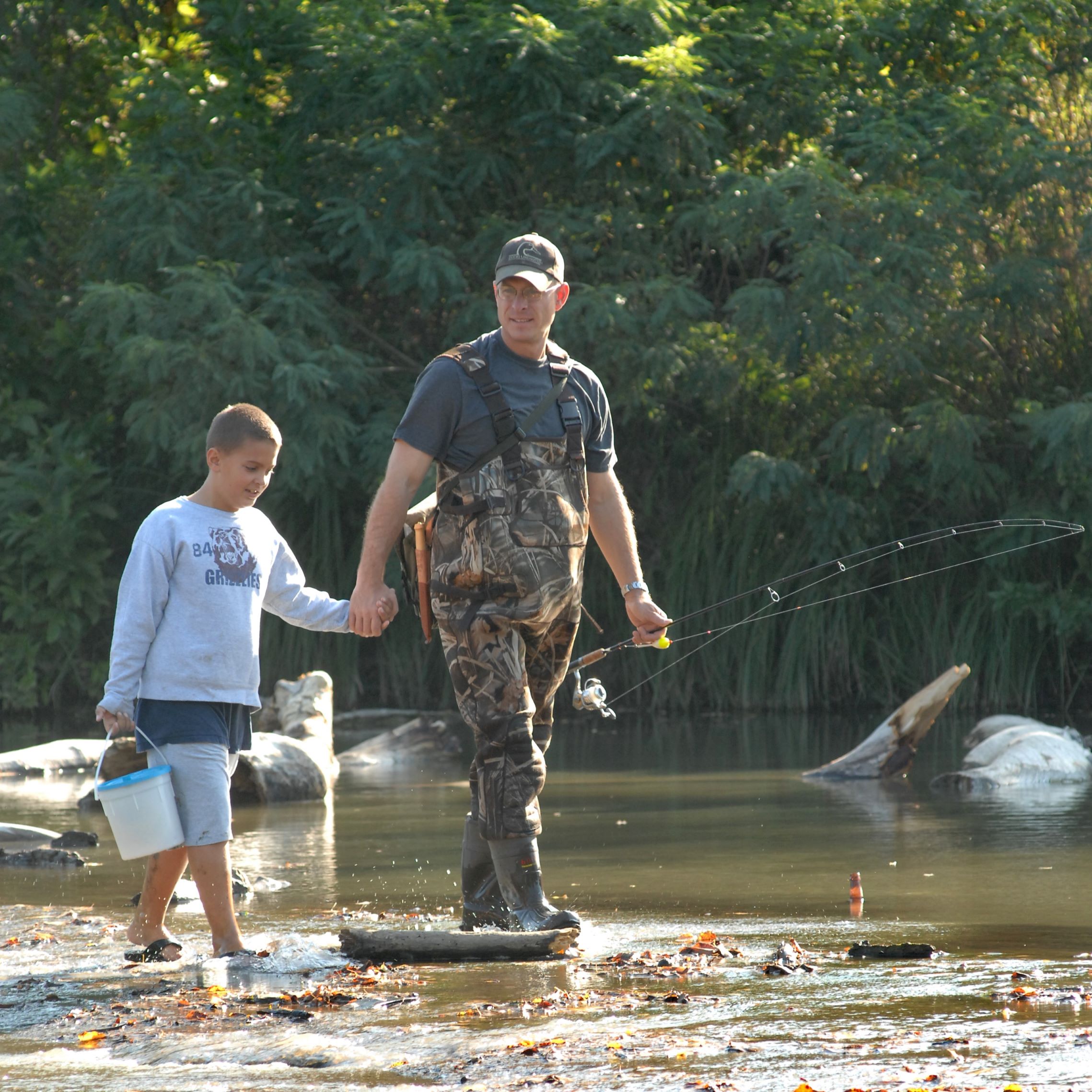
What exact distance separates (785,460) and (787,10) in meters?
4.04

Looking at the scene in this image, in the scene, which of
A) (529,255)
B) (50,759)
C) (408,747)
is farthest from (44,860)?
(408,747)

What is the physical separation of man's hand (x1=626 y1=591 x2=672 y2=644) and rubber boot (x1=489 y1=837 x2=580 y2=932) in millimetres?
661

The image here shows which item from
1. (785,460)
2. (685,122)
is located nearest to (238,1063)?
(785,460)

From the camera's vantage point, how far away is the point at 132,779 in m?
3.79

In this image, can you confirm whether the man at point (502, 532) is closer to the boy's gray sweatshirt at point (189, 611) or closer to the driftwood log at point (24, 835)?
the boy's gray sweatshirt at point (189, 611)

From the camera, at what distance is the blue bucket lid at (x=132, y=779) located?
12.3 ft

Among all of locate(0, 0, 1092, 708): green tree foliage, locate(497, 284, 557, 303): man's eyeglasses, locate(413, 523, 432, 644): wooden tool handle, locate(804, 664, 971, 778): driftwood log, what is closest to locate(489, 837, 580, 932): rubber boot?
locate(413, 523, 432, 644): wooden tool handle

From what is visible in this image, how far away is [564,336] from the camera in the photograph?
1176 centimetres

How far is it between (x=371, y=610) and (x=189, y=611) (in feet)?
1.48

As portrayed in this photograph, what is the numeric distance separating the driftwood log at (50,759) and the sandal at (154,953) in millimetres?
5508

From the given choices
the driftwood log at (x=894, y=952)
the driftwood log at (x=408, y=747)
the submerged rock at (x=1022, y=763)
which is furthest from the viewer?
the driftwood log at (x=408, y=747)

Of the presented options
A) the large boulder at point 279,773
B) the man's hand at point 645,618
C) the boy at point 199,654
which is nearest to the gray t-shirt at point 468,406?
the boy at point 199,654

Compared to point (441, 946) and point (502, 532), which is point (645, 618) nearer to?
point (502, 532)

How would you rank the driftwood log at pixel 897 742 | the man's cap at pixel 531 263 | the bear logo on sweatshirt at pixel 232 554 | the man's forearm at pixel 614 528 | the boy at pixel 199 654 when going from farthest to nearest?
the driftwood log at pixel 897 742 < the man's forearm at pixel 614 528 < the man's cap at pixel 531 263 < the bear logo on sweatshirt at pixel 232 554 < the boy at pixel 199 654
